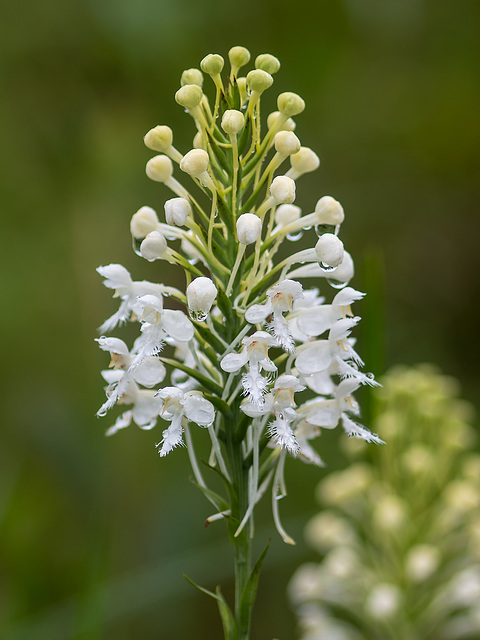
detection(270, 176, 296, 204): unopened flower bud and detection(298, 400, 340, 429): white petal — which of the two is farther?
detection(298, 400, 340, 429): white petal

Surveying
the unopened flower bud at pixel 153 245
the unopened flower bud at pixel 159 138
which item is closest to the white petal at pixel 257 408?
the unopened flower bud at pixel 153 245

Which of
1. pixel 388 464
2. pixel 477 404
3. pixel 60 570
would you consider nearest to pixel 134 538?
Answer: pixel 60 570

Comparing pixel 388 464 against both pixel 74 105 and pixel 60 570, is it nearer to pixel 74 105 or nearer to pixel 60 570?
pixel 60 570

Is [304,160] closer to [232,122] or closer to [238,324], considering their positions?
[232,122]

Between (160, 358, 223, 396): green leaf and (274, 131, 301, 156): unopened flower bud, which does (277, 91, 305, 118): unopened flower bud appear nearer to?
(274, 131, 301, 156): unopened flower bud

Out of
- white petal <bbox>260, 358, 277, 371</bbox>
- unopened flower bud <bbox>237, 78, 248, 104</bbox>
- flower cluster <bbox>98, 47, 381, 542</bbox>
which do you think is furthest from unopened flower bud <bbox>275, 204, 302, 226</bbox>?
white petal <bbox>260, 358, 277, 371</bbox>

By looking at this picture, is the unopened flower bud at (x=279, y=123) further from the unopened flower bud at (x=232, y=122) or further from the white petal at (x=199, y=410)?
the white petal at (x=199, y=410)
